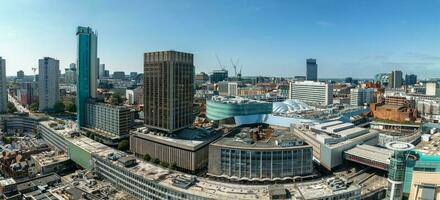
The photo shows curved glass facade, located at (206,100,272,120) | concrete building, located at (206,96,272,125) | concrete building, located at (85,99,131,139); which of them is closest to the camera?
concrete building, located at (85,99,131,139)

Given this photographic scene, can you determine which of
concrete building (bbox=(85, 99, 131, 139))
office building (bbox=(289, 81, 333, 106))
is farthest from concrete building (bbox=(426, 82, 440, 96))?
concrete building (bbox=(85, 99, 131, 139))

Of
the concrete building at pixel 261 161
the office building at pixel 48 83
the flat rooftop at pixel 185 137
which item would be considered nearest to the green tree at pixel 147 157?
the flat rooftop at pixel 185 137

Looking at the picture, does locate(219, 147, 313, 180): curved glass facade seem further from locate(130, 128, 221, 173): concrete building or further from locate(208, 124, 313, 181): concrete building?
locate(130, 128, 221, 173): concrete building

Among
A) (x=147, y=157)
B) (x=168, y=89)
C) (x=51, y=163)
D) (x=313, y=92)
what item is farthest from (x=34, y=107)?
(x=313, y=92)

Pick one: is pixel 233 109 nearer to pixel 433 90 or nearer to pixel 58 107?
pixel 58 107

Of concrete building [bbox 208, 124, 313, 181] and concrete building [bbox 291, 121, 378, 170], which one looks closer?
concrete building [bbox 208, 124, 313, 181]

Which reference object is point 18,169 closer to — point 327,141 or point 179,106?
point 179,106

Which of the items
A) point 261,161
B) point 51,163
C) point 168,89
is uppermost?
point 168,89

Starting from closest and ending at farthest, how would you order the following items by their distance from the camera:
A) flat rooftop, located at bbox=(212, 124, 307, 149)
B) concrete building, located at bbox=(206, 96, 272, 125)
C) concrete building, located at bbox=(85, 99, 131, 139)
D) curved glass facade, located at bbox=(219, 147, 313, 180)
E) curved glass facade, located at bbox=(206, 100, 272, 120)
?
curved glass facade, located at bbox=(219, 147, 313, 180)
flat rooftop, located at bbox=(212, 124, 307, 149)
concrete building, located at bbox=(85, 99, 131, 139)
concrete building, located at bbox=(206, 96, 272, 125)
curved glass facade, located at bbox=(206, 100, 272, 120)
